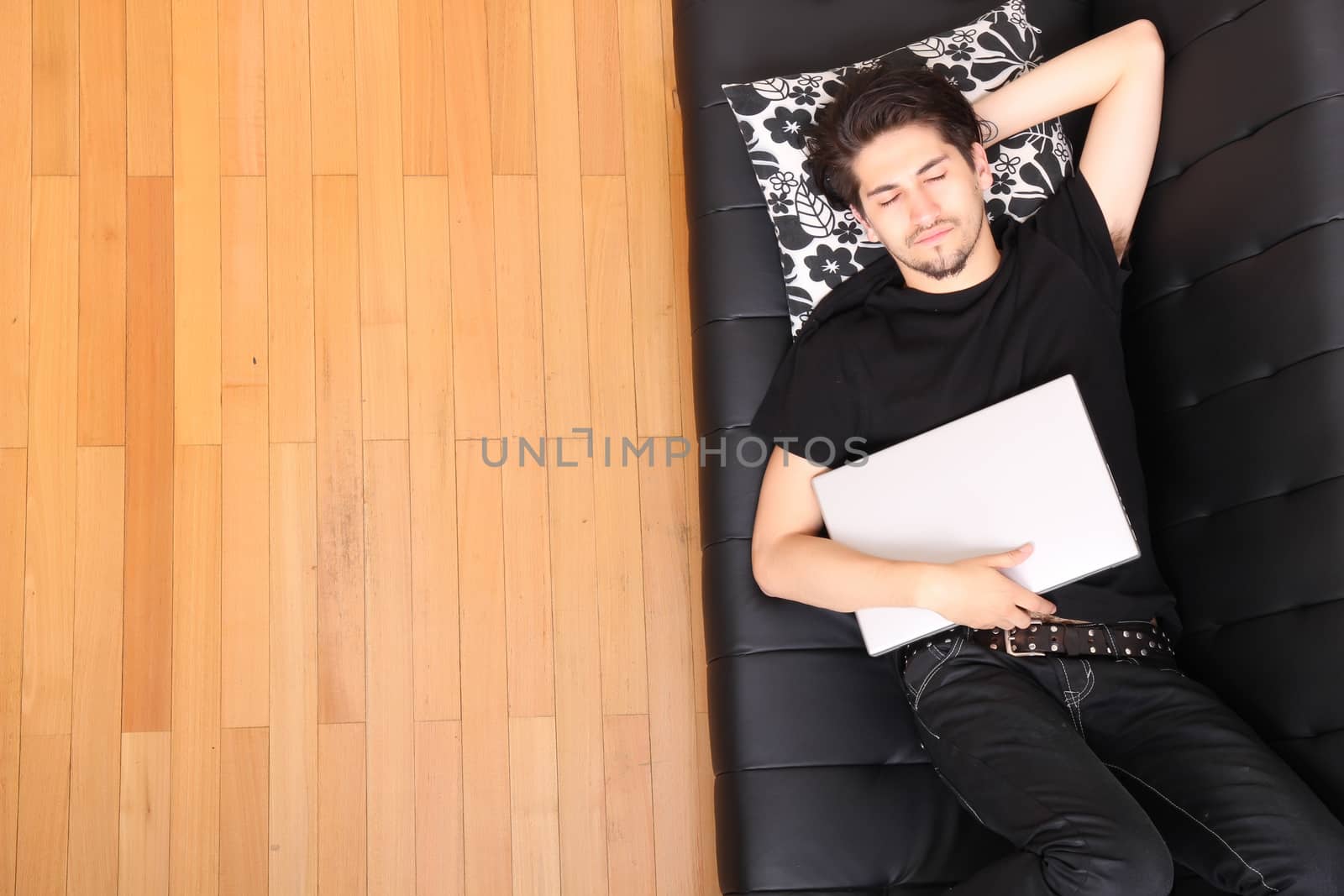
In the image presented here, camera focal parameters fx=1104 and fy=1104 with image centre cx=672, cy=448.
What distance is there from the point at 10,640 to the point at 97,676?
6.9 inches

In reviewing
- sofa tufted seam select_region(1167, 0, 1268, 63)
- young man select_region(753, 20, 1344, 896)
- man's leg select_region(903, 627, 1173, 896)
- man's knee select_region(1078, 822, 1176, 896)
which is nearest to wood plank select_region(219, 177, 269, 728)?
young man select_region(753, 20, 1344, 896)

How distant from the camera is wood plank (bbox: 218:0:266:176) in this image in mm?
2238

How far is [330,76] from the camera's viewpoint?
7.48 feet

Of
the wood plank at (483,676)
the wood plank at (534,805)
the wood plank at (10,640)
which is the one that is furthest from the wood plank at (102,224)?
the wood plank at (534,805)

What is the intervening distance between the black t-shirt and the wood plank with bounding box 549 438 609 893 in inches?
21.4

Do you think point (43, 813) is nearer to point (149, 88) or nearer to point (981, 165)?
point (149, 88)

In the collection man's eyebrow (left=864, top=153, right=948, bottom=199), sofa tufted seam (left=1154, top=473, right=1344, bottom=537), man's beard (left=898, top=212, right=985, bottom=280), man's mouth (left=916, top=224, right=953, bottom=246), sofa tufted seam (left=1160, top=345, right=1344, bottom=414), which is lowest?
sofa tufted seam (left=1154, top=473, right=1344, bottom=537)

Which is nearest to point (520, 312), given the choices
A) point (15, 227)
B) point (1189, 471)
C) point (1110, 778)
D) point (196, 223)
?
point (196, 223)

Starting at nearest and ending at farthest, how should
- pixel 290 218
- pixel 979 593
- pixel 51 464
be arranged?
pixel 979 593 → pixel 51 464 → pixel 290 218

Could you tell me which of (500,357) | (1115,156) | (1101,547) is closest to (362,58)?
(500,357)

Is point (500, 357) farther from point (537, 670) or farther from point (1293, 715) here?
point (1293, 715)

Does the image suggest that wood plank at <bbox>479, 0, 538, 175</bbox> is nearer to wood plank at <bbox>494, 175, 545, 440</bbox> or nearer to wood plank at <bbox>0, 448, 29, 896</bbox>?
wood plank at <bbox>494, 175, 545, 440</bbox>

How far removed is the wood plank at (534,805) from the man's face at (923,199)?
1.08 metres

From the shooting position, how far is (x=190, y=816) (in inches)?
78.5
